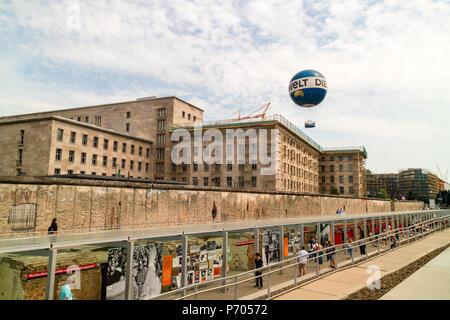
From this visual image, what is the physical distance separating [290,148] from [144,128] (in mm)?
30816

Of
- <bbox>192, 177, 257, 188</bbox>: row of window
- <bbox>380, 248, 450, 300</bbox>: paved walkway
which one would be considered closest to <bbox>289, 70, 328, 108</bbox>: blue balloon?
<bbox>380, 248, 450, 300</bbox>: paved walkway

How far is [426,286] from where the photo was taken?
1087 cm

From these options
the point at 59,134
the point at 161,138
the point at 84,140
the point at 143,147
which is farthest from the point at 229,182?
the point at 59,134

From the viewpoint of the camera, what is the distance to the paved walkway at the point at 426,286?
9465mm

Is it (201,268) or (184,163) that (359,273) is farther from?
(184,163)

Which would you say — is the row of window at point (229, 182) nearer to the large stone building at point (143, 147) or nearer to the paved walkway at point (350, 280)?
the large stone building at point (143, 147)

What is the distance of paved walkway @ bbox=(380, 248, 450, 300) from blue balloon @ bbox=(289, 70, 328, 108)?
15.8 metres

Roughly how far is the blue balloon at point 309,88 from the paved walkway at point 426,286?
1578 centimetres

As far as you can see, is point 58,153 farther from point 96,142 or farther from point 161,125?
point 161,125

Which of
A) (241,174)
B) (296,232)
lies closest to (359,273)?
(296,232)

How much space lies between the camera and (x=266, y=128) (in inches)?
2169

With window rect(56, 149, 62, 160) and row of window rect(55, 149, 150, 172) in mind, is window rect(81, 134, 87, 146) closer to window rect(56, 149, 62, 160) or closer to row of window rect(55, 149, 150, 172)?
row of window rect(55, 149, 150, 172)

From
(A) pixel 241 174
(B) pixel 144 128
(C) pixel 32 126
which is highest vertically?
(B) pixel 144 128

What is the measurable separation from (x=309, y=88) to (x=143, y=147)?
→ 4110 cm
